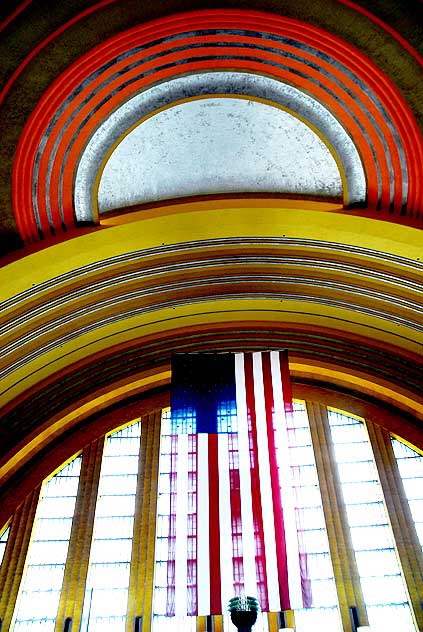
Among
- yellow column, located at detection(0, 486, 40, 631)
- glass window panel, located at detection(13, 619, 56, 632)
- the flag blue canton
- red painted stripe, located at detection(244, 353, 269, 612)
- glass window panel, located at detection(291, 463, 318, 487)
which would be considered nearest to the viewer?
red painted stripe, located at detection(244, 353, 269, 612)

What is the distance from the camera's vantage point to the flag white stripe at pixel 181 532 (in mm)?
7230

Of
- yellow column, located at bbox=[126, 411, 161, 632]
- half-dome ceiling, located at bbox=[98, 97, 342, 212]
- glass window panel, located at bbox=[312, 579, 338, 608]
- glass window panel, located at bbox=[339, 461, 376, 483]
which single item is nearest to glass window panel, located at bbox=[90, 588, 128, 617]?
yellow column, located at bbox=[126, 411, 161, 632]

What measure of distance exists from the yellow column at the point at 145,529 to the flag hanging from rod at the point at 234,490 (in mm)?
804

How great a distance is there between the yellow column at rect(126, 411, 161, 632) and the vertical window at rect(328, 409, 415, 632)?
156 inches

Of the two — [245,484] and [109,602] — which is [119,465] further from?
[245,484]

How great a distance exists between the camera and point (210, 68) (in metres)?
7.65

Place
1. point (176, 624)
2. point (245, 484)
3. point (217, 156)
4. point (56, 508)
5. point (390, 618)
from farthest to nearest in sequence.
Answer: point (56, 508)
point (176, 624)
point (390, 618)
point (217, 156)
point (245, 484)

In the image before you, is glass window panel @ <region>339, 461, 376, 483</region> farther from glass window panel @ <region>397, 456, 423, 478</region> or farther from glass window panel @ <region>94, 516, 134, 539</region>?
glass window panel @ <region>94, 516, 134, 539</region>

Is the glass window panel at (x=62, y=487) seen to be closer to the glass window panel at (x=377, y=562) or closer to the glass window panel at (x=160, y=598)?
the glass window panel at (x=160, y=598)

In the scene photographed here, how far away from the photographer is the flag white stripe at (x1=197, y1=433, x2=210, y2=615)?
7.14 meters

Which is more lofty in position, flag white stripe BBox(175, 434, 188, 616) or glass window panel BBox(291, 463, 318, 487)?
glass window panel BBox(291, 463, 318, 487)

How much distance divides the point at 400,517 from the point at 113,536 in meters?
5.74

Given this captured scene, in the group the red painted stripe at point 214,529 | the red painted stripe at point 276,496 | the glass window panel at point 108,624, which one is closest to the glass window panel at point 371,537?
the red painted stripe at point 276,496

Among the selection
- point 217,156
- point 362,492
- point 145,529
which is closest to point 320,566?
point 362,492
